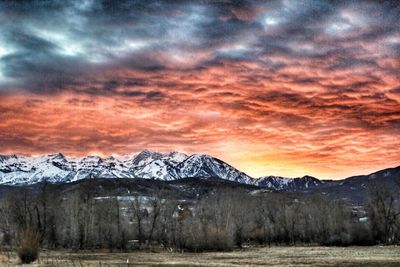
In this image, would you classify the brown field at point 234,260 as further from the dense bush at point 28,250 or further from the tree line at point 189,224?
the tree line at point 189,224

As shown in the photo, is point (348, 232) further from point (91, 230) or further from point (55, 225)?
point (55, 225)

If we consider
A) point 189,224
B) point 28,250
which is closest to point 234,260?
point 28,250

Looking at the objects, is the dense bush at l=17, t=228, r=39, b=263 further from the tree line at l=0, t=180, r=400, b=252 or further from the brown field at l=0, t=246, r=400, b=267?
the tree line at l=0, t=180, r=400, b=252

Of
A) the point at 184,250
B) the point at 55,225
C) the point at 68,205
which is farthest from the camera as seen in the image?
the point at 68,205

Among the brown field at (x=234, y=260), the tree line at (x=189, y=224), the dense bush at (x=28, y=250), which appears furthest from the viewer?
the tree line at (x=189, y=224)

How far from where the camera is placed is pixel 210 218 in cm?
12312

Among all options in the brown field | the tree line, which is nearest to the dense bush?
the brown field

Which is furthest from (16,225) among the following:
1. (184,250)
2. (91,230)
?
(184,250)

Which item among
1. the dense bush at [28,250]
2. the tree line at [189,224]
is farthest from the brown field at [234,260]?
the tree line at [189,224]

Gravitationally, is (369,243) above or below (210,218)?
below

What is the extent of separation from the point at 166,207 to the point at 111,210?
13086 mm

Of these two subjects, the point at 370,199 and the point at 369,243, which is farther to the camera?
the point at 370,199

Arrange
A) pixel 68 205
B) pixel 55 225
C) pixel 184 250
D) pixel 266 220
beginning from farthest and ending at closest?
pixel 266 220
pixel 68 205
pixel 55 225
pixel 184 250

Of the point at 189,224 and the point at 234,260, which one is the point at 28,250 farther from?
the point at 189,224
